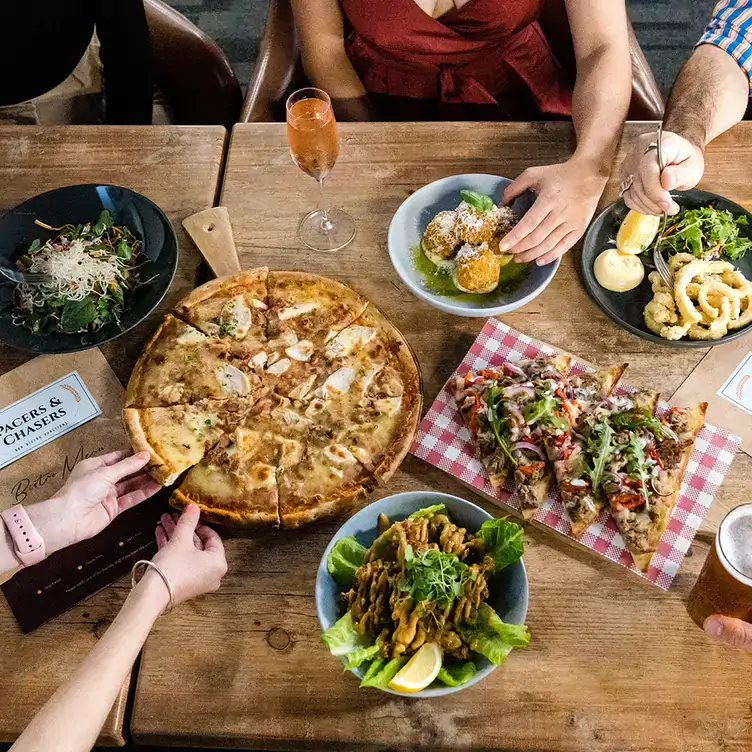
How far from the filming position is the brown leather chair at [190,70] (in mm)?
2639

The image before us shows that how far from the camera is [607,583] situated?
1.63 m

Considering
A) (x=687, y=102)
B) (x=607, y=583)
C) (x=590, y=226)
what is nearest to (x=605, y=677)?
(x=607, y=583)

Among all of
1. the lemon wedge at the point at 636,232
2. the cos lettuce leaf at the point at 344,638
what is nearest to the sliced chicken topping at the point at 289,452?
the cos lettuce leaf at the point at 344,638

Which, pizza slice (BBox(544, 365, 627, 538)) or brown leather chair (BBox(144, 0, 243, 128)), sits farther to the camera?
brown leather chair (BBox(144, 0, 243, 128))

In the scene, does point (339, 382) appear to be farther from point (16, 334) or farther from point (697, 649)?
point (697, 649)

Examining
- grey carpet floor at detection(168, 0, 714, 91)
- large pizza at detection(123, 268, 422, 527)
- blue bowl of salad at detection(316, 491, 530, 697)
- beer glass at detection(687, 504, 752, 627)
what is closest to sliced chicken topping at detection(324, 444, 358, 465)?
large pizza at detection(123, 268, 422, 527)

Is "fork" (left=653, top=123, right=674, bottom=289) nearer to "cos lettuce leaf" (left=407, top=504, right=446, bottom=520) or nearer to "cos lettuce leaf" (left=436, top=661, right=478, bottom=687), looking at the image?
"cos lettuce leaf" (left=407, top=504, right=446, bottom=520)

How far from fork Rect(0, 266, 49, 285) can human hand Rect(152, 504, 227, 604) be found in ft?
2.65

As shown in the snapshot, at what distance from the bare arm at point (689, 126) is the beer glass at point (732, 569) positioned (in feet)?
2.95

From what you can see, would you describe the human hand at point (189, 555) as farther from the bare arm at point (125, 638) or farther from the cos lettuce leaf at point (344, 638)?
the cos lettuce leaf at point (344, 638)

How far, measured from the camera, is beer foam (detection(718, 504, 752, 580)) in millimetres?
1375

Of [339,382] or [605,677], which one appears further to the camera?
[339,382]

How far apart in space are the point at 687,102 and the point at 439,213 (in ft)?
2.95

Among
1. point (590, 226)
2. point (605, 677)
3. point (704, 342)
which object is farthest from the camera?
point (590, 226)
